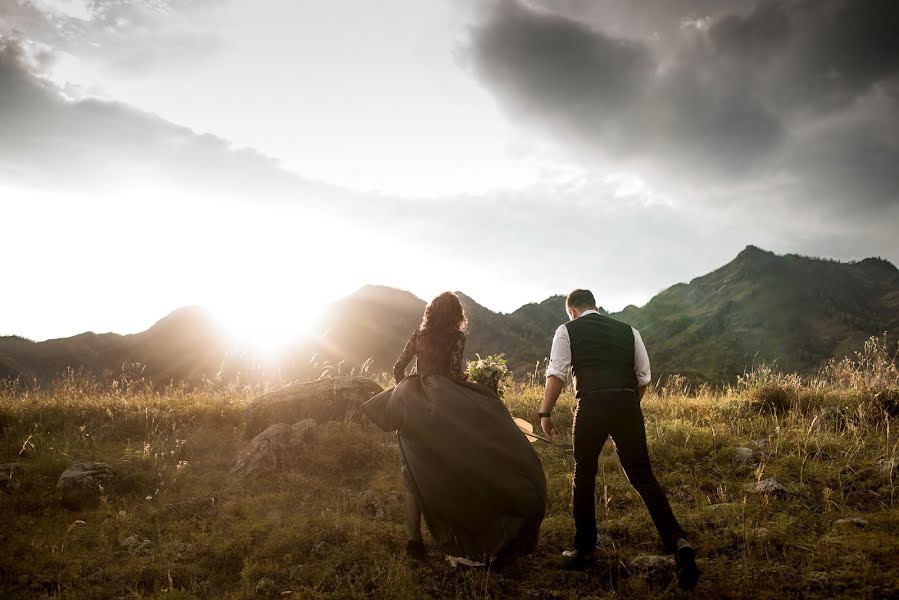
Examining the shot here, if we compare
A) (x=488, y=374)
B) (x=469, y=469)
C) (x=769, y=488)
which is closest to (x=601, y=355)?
(x=488, y=374)

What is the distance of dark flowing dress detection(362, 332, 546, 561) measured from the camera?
5.33 meters

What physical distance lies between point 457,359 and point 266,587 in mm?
3260

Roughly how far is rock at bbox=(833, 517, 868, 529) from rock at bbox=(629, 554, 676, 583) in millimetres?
2281

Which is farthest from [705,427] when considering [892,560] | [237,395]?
[237,395]

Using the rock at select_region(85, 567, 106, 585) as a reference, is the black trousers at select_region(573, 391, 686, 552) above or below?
above

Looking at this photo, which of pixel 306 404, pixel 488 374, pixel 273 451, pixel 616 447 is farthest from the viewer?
pixel 306 404

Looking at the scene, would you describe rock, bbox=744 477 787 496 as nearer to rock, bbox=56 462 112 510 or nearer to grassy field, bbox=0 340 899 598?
grassy field, bbox=0 340 899 598

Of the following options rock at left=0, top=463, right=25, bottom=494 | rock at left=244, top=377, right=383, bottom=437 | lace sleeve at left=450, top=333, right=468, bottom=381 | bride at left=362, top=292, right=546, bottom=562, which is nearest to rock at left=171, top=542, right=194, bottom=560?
bride at left=362, top=292, right=546, bottom=562

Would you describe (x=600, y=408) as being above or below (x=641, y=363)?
below

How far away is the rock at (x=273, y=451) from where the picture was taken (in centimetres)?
861

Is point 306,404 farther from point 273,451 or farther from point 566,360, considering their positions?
point 566,360

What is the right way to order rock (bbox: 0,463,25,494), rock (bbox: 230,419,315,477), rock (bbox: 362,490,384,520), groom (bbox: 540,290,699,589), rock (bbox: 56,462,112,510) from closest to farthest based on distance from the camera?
groom (bbox: 540,290,699,589), rock (bbox: 362,490,384,520), rock (bbox: 56,462,112,510), rock (bbox: 0,463,25,494), rock (bbox: 230,419,315,477)

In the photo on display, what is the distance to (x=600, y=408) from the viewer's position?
5375 millimetres

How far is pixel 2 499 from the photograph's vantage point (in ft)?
23.8
